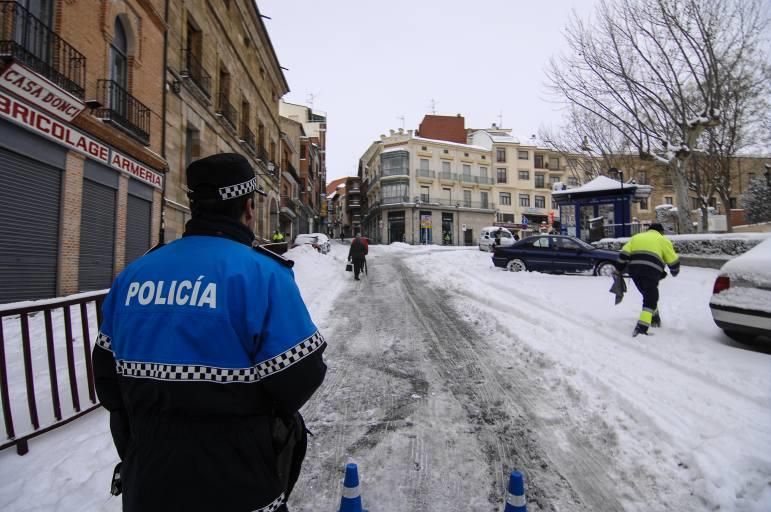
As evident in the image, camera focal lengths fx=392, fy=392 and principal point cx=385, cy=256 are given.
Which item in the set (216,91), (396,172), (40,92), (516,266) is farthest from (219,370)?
(396,172)

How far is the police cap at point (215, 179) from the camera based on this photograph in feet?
4.78

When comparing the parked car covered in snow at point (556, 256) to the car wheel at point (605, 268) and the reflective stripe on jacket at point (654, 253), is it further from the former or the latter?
the reflective stripe on jacket at point (654, 253)

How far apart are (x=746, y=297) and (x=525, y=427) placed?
3549 mm

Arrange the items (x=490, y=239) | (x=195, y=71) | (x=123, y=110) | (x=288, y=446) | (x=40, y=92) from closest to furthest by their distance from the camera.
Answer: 1. (x=288, y=446)
2. (x=40, y=92)
3. (x=123, y=110)
4. (x=195, y=71)
5. (x=490, y=239)

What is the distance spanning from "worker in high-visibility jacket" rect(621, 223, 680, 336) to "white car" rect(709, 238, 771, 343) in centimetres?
71

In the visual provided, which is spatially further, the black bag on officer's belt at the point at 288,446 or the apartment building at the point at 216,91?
the apartment building at the point at 216,91

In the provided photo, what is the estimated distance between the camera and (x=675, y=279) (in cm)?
1038

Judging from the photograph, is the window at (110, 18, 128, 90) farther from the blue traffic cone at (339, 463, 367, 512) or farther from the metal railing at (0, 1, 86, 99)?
the blue traffic cone at (339, 463, 367, 512)

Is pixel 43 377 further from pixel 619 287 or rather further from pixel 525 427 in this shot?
pixel 619 287

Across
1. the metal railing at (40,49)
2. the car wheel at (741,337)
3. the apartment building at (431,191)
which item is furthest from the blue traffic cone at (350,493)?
the apartment building at (431,191)

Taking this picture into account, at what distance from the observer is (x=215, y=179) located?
1.46m

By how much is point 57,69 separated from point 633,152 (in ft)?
98.5

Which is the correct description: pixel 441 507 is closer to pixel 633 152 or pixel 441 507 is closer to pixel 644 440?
pixel 644 440

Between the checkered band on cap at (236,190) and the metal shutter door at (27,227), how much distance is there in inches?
317
